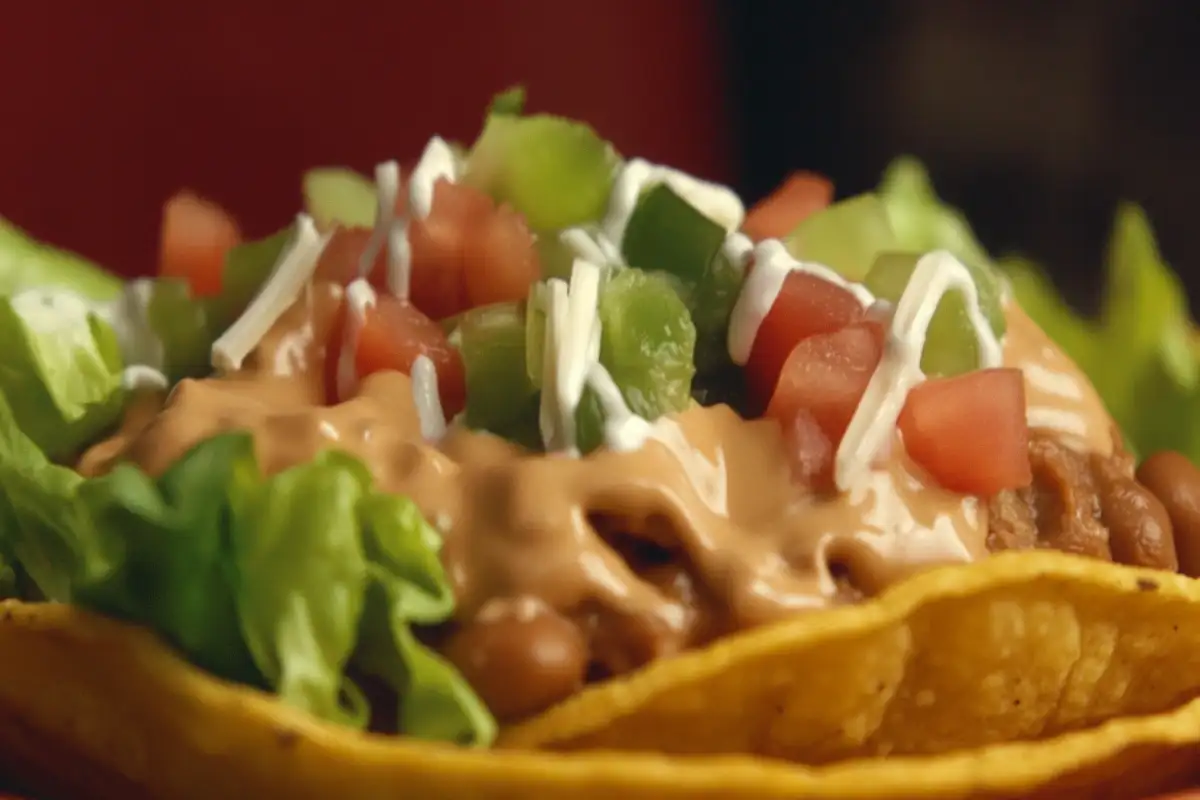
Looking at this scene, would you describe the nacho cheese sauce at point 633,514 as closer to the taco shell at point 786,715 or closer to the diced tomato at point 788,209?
the taco shell at point 786,715

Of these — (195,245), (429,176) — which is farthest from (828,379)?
(195,245)

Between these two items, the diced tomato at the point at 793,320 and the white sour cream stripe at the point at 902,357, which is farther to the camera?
the diced tomato at the point at 793,320

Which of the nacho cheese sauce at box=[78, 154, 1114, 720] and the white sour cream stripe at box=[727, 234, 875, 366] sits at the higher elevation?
the white sour cream stripe at box=[727, 234, 875, 366]

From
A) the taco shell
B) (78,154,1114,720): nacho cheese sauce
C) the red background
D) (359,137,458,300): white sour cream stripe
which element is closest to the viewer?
the taco shell

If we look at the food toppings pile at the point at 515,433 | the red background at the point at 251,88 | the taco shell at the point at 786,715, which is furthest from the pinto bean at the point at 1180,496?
the red background at the point at 251,88

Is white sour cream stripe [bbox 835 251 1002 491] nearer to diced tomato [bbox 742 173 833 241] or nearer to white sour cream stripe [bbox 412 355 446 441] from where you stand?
diced tomato [bbox 742 173 833 241]

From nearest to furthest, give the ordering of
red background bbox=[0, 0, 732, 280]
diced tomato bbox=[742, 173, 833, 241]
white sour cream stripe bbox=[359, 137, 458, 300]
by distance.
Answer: white sour cream stripe bbox=[359, 137, 458, 300]
diced tomato bbox=[742, 173, 833, 241]
red background bbox=[0, 0, 732, 280]

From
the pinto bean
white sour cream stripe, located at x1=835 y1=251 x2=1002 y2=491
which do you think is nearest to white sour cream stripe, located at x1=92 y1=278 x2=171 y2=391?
white sour cream stripe, located at x1=835 y1=251 x2=1002 y2=491
